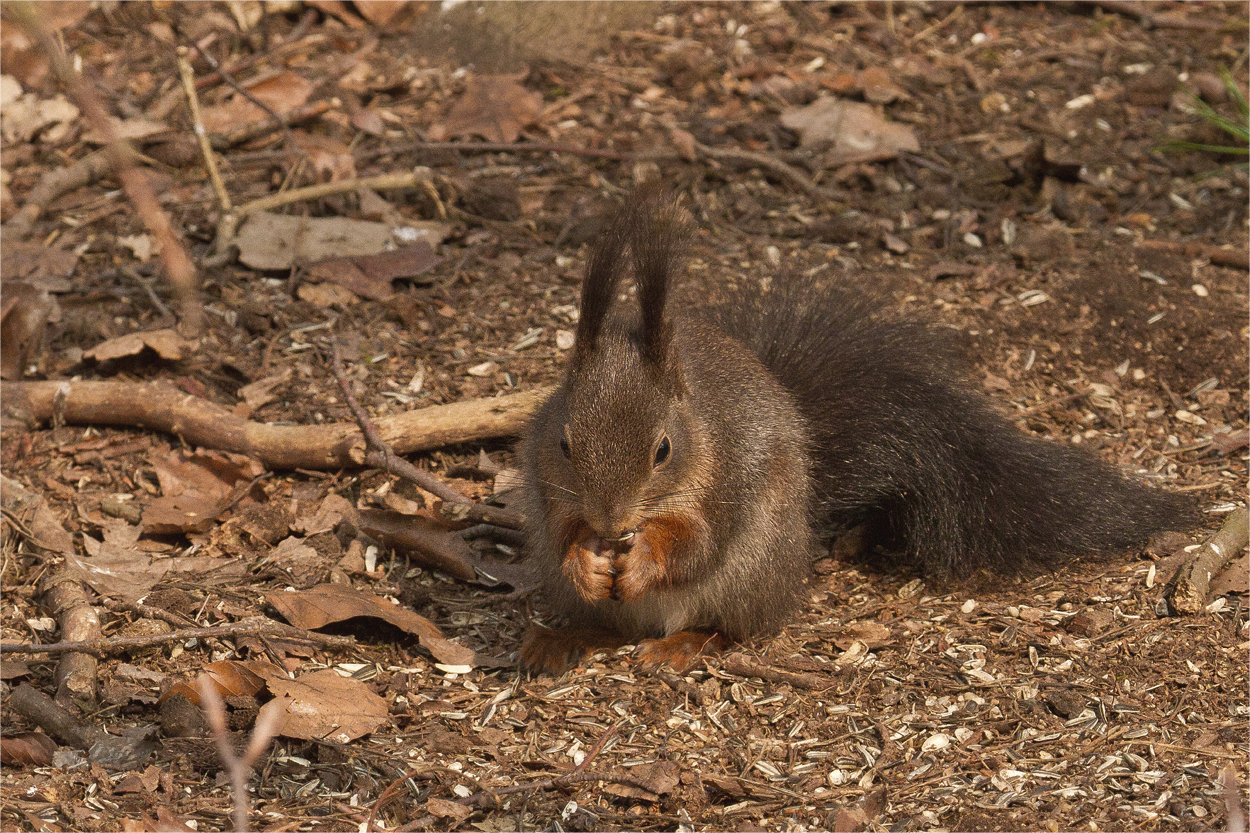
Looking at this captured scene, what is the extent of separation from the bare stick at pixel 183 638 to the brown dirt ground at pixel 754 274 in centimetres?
6

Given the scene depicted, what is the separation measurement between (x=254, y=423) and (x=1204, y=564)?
113 inches

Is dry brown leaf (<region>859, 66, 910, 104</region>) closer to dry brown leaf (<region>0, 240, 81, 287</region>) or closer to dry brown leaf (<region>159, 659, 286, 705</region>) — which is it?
dry brown leaf (<region>0, 240, 81, 287</region>)

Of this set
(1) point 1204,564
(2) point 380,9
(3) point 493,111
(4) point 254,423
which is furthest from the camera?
(2) point 380,9

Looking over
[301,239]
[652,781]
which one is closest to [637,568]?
[652,781]

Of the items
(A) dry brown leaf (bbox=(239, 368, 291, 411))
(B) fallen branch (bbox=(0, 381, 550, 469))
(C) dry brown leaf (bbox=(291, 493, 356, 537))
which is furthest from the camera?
(A) dry brown leaf (bbox=(239, 368, 291, 411))

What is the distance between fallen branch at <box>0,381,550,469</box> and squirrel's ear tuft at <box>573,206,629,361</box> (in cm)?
87

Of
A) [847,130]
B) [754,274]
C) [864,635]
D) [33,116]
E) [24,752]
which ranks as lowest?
[24,752]

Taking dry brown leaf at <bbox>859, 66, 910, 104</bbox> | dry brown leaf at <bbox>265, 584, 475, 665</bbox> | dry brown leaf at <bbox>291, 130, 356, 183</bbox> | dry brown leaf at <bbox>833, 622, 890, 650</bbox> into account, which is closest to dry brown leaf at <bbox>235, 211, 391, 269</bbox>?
dry brown leaf at <bbox>291, 130, 356, 183</bbox>

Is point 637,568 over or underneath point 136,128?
underneath

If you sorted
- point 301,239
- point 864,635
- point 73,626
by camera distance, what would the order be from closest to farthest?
point 73,626
point 864,635
point 301,239

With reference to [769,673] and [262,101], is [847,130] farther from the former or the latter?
[769,673]

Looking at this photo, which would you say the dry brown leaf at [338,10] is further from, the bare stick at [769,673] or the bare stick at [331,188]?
the bare stick at [769,673]

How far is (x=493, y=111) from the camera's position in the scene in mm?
5586

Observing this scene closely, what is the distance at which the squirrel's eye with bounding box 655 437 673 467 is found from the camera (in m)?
2.98
